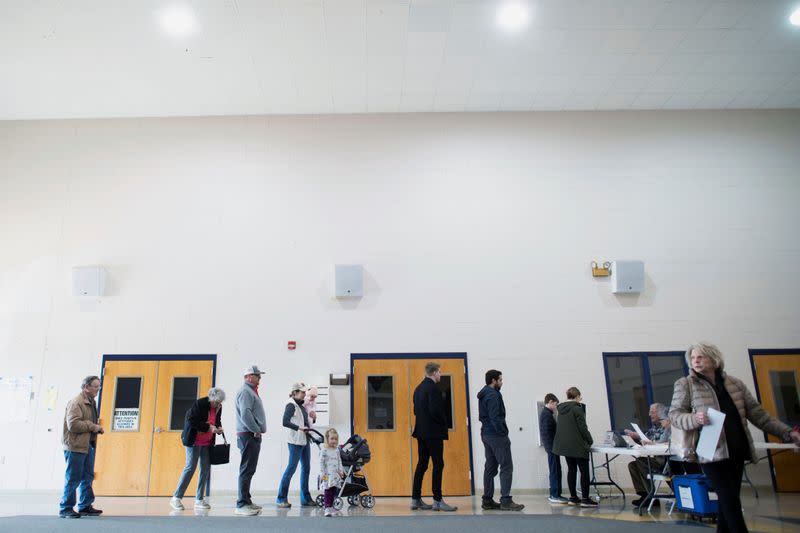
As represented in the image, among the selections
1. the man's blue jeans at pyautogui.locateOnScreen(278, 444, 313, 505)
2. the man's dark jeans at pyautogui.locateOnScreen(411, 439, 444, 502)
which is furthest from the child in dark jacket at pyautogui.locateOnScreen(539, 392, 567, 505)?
the man's blue jeans at pyautogui.locateOnScreen(278, 444, 313, 505)

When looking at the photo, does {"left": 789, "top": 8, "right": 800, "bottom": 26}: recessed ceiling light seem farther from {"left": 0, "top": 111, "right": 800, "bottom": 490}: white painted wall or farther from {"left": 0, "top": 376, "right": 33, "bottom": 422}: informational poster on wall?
{"left": 0, "top": 376, "right": 33, "bottom": 422}: informational poster on wall

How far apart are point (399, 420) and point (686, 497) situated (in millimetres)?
3928

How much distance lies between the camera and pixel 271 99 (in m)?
8.95

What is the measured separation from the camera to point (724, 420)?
134 inches

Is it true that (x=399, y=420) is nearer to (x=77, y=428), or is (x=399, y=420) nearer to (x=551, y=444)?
(x=551, y=444)

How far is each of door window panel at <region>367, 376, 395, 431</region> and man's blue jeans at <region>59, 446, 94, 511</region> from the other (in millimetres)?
3634

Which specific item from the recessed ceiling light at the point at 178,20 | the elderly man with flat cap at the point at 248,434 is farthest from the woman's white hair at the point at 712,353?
the recessed ceiling light at the point at 178,20

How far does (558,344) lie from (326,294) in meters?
3.54

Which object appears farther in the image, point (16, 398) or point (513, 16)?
point (16, 398)

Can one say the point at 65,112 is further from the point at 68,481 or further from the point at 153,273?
the point at 68,481

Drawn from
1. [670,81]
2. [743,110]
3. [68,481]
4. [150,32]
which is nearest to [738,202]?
[743,110]

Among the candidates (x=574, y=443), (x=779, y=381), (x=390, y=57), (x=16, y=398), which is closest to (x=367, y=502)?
(x=574, y=443)

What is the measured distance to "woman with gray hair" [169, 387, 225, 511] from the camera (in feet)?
20.2

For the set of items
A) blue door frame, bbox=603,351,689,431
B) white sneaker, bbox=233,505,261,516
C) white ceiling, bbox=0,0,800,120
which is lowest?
white sneaker, bbox=233,505,261,516
